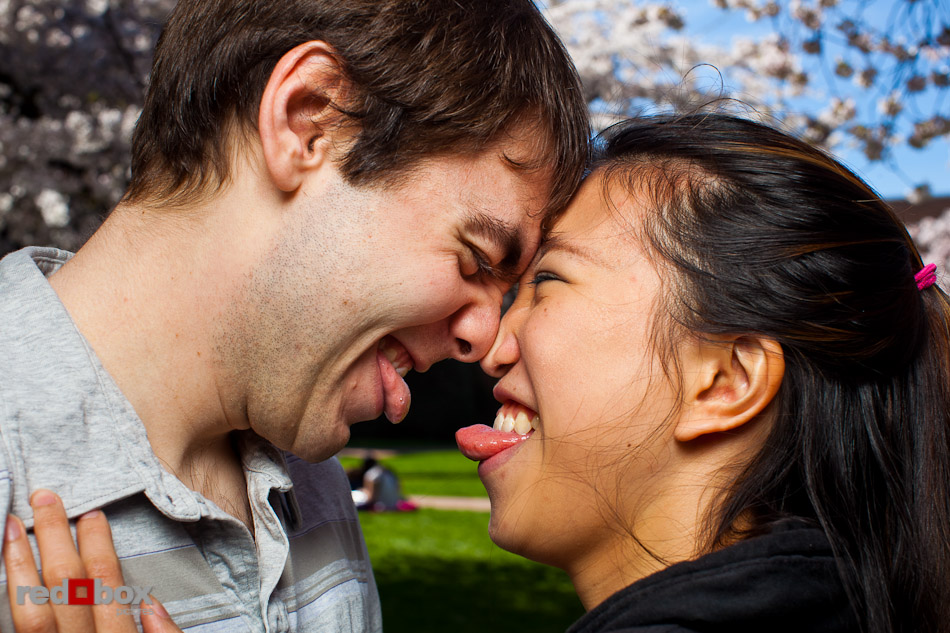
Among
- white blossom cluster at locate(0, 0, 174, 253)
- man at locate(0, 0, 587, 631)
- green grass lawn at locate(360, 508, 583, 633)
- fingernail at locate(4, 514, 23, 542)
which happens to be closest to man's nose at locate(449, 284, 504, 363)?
man at locate(0, 0, 587, 631)

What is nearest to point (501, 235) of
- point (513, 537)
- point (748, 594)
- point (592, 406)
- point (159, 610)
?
point (592, 406)

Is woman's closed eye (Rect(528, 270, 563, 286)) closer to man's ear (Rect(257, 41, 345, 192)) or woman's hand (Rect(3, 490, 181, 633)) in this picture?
man's ear (Rect(257, 41, 345, 192))

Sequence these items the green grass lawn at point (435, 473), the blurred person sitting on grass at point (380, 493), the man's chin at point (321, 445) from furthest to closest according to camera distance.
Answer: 1. the green grass lawn at point (435, 473)
2. the blurred person sitting on grass at point (380, 493)
3. the man's chin at point (321, 445)

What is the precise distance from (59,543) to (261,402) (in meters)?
0.58

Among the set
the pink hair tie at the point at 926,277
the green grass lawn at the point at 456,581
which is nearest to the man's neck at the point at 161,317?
the pink hair tie at the point at 926,277

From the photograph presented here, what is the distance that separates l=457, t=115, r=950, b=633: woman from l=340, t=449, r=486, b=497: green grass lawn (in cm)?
1089

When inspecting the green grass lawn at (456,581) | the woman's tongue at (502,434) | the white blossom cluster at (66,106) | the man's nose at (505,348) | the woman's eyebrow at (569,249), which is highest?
the white blossom cluster at (66,106)

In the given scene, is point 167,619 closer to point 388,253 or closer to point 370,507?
point 388,253

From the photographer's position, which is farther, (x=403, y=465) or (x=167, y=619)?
(x=403, y=465)

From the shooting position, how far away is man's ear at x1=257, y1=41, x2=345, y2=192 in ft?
6.31

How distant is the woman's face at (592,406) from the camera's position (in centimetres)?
192

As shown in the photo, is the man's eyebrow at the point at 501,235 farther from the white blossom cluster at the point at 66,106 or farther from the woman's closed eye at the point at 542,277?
the white blossom cluster at the point at 66,106

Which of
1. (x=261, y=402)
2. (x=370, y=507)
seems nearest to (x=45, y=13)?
(x=261, y=402)

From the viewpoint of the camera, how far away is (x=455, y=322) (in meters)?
2.17
